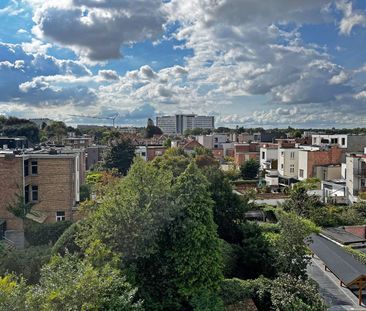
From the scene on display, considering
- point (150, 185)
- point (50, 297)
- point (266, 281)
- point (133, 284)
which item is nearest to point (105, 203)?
point (150, 185)

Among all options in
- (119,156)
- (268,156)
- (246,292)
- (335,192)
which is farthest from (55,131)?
(246,292)

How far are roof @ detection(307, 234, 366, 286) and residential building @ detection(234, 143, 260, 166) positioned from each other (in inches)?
1616

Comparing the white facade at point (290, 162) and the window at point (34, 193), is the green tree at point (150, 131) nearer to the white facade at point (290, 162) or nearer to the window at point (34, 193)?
the white facade at point (290, 162)

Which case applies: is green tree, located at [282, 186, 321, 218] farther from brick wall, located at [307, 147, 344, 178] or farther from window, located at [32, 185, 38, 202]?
window, located at [32, 185, 38, 202]

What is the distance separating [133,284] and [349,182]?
3042 centimetres

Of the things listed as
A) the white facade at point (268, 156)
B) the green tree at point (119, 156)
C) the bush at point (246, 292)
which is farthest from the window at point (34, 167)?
the white facade at point (268, 156)

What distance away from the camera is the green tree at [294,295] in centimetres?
1482

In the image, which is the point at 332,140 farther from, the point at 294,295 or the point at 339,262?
the point at 294,295

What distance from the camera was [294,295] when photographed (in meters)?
15.2

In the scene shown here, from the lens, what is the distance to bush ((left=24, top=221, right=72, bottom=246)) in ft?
81.8

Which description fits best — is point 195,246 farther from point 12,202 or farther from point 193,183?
point 12,202

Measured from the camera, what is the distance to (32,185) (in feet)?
90.3

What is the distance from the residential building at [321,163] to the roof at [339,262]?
24.8 m

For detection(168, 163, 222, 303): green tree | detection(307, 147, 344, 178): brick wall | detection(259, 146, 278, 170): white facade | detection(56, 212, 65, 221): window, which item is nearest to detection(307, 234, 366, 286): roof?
detection(168, 163, 222, 303): green tree
